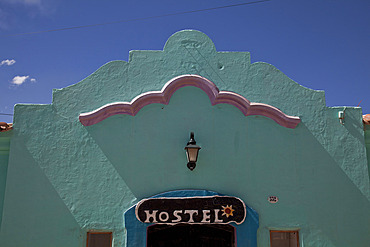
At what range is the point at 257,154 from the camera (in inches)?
299

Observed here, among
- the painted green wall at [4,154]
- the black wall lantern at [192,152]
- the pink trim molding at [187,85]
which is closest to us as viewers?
the black wall lantern at [192,152]

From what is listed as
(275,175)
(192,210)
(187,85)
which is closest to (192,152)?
(192,210)

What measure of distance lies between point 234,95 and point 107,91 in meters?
2.66

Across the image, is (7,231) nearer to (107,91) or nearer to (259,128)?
(107,91)

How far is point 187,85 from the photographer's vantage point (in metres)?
7.77

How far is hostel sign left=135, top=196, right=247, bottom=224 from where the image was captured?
709 centimetres

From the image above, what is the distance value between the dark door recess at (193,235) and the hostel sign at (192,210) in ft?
0.70

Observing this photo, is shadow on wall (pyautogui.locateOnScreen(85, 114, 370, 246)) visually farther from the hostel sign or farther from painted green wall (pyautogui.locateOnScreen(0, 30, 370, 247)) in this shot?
the hostel sign

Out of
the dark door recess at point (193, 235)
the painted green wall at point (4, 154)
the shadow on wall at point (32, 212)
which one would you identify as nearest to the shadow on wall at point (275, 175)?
the dark door recess at point (193, 235)

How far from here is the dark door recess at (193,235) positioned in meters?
7.23

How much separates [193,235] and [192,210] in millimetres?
→ 537

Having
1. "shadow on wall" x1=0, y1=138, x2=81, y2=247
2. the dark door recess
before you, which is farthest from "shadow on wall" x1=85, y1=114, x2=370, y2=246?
"shadow on wall" x1=0, y1=138, x2=81, y2=247

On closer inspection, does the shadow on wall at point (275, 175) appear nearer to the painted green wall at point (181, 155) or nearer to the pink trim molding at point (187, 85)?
the painted green wall at point (181, 155)

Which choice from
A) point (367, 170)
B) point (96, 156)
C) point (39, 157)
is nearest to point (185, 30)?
point (96, 156)
